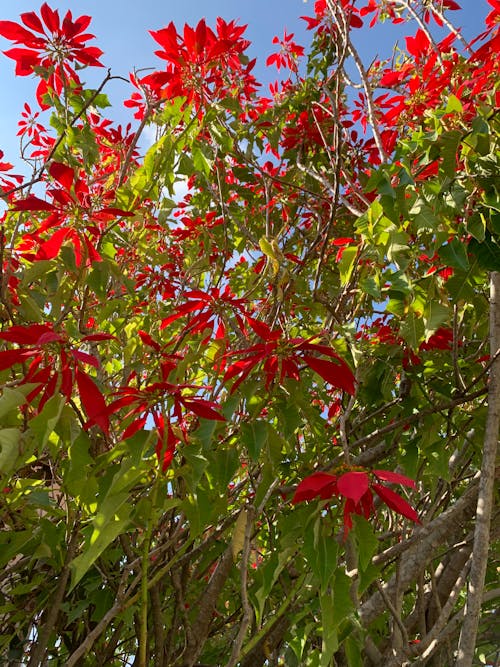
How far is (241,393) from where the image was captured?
2.90ft

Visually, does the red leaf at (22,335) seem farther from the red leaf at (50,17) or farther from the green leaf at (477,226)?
the red leaf at (50,17)

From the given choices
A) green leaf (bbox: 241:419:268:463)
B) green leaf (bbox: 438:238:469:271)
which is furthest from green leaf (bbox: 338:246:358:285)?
green leaf (bbox: 241:419:268:463)

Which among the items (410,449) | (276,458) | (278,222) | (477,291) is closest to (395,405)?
(410,449)

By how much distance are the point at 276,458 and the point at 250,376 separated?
14cm

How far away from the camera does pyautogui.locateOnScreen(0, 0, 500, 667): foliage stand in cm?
80

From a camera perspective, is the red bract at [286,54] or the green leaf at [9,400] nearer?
the green leaf at [9,400]

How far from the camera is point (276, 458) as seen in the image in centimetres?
90

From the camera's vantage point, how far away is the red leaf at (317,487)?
662 millimetres

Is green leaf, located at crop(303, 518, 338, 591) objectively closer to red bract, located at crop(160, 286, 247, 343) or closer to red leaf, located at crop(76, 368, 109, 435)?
red leaf, located at crop(76, 368, 109, 435)

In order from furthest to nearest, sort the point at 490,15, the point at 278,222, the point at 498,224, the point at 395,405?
the point at 278,222 → the point at 490,15 → the point at 395,405 → the point at 498,224

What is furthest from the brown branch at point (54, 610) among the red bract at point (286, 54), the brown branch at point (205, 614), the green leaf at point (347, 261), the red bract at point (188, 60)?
the red bract at point (286, 54)

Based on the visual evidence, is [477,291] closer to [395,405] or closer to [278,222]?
[395,405]

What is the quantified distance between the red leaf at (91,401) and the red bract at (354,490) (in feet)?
0.91

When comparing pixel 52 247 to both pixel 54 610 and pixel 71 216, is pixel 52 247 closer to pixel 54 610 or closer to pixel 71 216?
pixel 71 216
